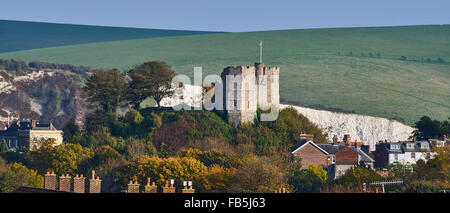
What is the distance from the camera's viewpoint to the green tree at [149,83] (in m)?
90.8

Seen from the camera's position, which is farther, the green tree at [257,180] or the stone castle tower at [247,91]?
the stone castle tower at [247,91]

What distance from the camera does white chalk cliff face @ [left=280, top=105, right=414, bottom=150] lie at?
132125mm

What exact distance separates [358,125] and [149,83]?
53.4 m

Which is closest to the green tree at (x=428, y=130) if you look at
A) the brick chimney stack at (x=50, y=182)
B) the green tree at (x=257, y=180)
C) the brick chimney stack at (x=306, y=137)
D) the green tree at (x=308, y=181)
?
the brick chimney stack at (x=306, y=137)

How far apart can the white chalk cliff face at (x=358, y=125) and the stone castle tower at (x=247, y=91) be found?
3824cm

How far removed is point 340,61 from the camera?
575 ft

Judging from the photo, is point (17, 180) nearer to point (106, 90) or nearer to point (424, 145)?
point (106, 90)

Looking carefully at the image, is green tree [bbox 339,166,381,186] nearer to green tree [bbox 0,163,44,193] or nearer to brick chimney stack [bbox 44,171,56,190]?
green tree [bbox 0,163,44,193]

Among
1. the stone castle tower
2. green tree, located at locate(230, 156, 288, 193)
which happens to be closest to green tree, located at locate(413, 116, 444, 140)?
the stone castle tower

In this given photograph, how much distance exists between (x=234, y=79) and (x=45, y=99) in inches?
3724

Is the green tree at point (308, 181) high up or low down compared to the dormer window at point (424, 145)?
down

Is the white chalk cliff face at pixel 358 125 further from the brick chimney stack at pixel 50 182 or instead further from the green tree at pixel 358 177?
the brick chimney stack at pixel 50 182

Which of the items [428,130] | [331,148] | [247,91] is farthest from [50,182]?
[428,130]
